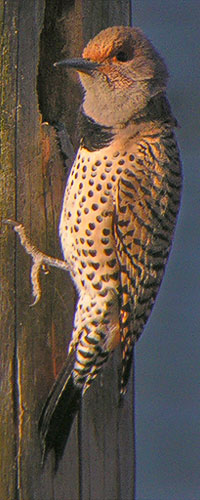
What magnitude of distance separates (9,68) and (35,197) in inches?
13.9

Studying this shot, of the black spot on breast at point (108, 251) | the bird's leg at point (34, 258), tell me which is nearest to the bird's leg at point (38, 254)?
the bird's leg at point (34, 258)

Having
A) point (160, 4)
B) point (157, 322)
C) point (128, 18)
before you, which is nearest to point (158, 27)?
point (160, 4)

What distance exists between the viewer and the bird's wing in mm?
2678

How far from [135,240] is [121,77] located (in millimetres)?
496

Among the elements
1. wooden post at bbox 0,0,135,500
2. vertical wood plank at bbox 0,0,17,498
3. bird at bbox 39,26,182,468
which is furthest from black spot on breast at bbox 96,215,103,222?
vertical wood plank at bbox 0,0,17,498

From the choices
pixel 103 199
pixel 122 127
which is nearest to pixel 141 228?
pixel 103 199

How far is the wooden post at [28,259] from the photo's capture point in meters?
2.54

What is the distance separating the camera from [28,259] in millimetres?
2580

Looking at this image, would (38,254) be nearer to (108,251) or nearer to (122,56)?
(108,251)

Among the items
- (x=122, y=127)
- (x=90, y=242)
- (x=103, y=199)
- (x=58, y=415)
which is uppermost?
(x=122, y=127)

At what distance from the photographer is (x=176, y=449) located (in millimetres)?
3645

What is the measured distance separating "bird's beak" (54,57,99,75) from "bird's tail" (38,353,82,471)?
83 cm

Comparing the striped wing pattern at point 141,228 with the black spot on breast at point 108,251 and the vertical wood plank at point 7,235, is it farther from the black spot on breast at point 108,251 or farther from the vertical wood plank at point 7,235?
the vertical wood plank at point 7,235

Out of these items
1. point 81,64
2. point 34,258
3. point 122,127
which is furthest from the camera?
point 122,127
